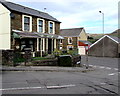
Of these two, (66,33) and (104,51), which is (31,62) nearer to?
(104,51)

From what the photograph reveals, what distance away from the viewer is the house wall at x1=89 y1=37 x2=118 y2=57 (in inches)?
1297

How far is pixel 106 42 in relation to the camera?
3438cm

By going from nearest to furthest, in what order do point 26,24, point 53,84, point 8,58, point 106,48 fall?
point 53,84
point 8,58
point 26,24
point 106,48

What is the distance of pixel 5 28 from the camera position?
647 inches

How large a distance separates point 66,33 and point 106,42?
15333 millimetres

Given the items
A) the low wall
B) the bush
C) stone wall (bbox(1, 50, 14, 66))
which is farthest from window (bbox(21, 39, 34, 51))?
the bush

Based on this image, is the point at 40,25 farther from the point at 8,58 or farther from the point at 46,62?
the point at 8,58

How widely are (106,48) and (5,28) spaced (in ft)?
81.0

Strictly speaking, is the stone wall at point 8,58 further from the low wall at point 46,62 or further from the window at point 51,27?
the window at point 51,27

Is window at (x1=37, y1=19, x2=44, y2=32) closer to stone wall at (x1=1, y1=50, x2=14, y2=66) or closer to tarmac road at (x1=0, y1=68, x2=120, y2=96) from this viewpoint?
stone wall at (x1=1, y1=50, x2=14, y2=66)

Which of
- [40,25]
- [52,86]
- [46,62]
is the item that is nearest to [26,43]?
[40,25]

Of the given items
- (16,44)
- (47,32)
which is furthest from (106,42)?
(16,44)

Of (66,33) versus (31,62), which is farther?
(66,33)

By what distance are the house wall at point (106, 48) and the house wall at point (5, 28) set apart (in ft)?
79.8
